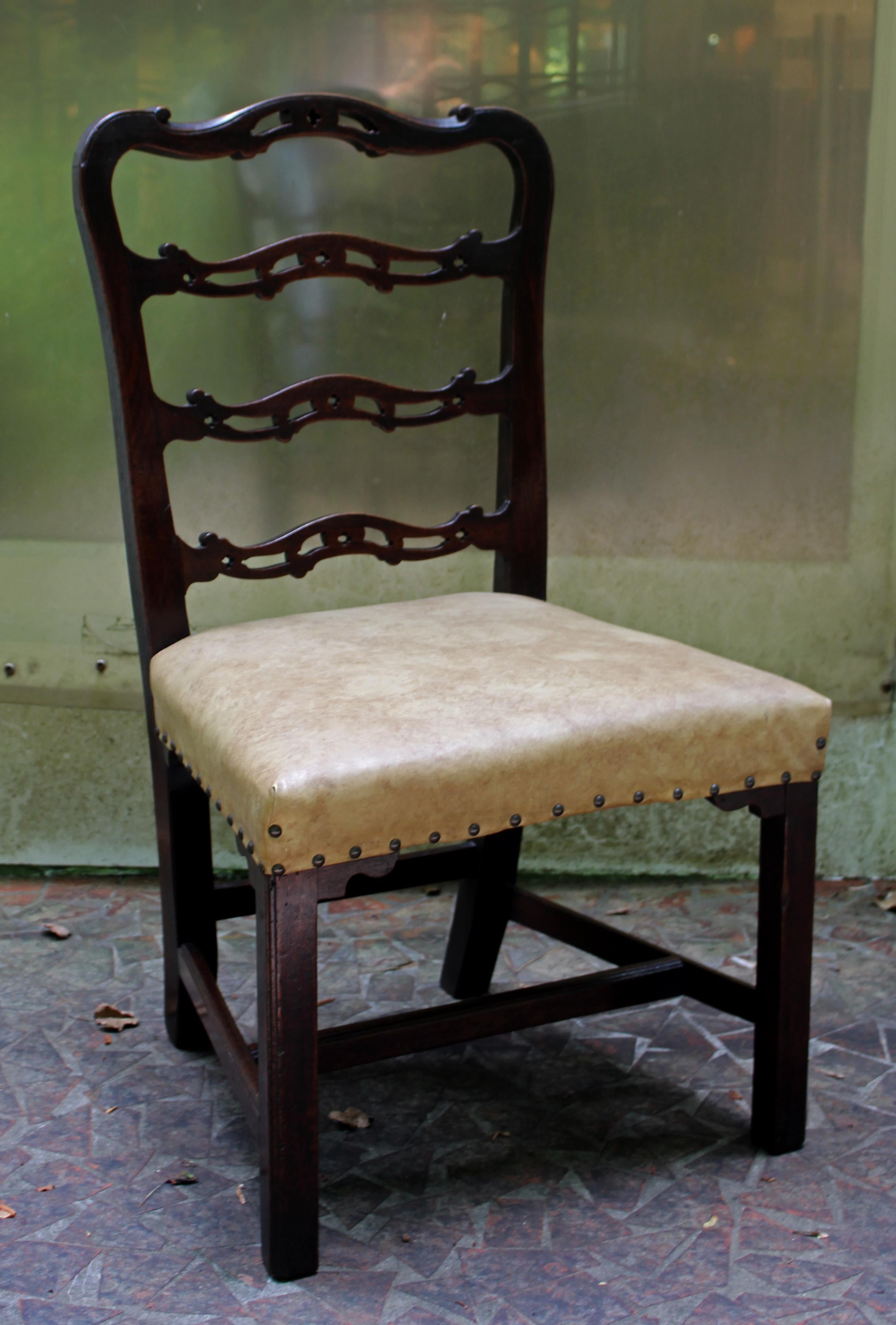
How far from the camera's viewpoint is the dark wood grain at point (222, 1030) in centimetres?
139

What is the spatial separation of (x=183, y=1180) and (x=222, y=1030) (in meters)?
0.18

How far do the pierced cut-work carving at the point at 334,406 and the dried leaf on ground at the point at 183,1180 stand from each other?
87 cm

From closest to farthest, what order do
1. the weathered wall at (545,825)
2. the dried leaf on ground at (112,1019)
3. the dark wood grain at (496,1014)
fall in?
the dark wood grain at (496,1014) → the dried leaf on ground at (112,1019) → the weathered wall at (545,825)

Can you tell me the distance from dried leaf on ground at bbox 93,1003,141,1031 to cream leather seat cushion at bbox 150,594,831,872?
56cm

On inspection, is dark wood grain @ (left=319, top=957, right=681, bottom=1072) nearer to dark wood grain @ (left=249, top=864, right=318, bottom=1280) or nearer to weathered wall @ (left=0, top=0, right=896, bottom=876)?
dark wood grain @ (left=249, top=864, right=318, bottom=1280)

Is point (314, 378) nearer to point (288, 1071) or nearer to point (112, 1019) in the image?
point (288, 1071)

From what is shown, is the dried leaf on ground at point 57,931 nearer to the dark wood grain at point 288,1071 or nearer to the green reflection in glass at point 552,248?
the green reflection in glass at point 552,248

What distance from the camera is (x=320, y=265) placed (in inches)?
64.3

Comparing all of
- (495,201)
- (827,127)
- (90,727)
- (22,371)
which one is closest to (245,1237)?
(90,727)

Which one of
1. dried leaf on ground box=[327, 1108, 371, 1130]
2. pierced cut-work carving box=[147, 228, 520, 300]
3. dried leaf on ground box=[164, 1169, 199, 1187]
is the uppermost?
pierced cut-work carving box=[147, 228, 520, 300]

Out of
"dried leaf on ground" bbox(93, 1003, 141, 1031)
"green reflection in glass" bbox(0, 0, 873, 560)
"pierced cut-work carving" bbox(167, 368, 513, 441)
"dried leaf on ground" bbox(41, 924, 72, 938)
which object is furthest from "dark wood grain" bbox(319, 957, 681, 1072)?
"green reflection in glass" bbox(0, 0, 873, 560)

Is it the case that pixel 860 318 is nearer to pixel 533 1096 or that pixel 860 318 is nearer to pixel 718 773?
pixel 718 773

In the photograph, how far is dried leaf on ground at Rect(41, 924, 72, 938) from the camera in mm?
2186

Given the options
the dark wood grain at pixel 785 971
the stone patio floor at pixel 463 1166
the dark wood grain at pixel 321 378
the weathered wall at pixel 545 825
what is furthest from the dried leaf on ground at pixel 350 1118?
the weathered wall at pixel 545 825
